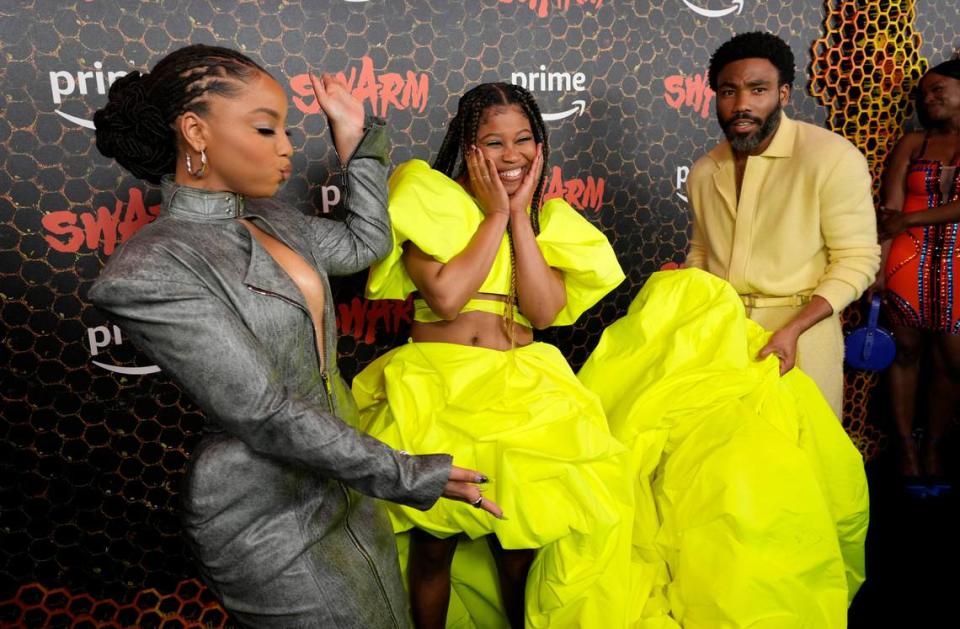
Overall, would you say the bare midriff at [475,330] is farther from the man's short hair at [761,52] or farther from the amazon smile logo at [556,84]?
the man's short hair at [761,52]

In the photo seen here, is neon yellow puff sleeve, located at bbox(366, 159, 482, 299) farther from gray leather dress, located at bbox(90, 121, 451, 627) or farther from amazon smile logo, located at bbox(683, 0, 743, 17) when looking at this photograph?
amazon smile logo, located at bbox(683, 0, 743, 17)

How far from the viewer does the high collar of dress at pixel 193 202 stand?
1.36 m

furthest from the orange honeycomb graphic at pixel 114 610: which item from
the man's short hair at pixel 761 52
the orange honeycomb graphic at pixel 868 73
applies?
the orange honeycomb graphic at pixel 868 73

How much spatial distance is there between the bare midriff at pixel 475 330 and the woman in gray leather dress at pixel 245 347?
0.53m

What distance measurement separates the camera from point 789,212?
2.42 m

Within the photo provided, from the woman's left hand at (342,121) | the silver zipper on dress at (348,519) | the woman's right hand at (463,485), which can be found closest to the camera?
the woman's right hand at (463,485)

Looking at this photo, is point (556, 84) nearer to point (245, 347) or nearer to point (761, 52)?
point (761, 52)

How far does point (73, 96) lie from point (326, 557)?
4.77 feet

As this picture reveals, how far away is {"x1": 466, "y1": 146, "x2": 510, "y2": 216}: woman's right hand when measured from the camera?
187 cm

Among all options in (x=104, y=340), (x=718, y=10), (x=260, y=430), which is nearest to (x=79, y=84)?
(x=104, y=340)

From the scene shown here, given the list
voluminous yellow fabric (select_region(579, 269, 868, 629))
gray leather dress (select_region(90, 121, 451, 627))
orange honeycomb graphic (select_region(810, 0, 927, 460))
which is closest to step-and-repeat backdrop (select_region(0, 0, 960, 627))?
orange honeycomb graphic (select_region(810, 0, 927, 460))

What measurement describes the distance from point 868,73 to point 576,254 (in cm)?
212

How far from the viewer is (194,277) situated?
126 cm

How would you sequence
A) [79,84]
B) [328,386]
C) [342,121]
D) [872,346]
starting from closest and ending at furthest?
[328,386] → [342,121] → [79,84] → [872,346]
